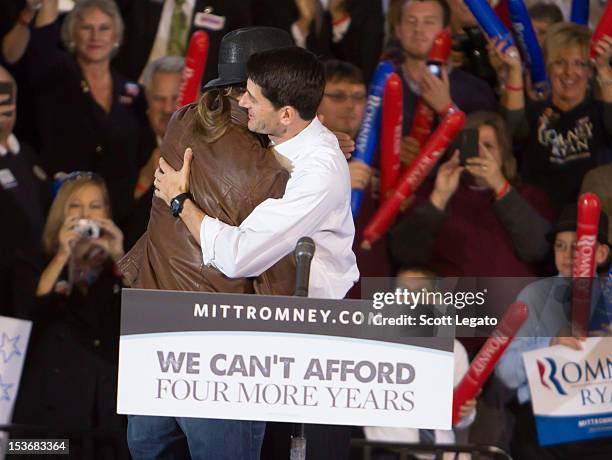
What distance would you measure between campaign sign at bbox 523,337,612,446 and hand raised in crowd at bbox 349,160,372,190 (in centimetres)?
89

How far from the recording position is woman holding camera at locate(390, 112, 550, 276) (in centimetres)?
494

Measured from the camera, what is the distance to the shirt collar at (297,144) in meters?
3.25

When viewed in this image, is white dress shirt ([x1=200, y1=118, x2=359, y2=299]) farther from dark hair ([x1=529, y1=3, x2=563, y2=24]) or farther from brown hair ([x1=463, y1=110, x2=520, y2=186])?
dark hair ([x1=529, y1=3, x2=563, y2=24])

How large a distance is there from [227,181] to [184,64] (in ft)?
6.42

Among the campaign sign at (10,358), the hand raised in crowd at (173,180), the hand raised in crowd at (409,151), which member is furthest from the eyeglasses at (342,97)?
the hand raised in crowd at (173,180)

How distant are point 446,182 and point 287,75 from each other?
195cm

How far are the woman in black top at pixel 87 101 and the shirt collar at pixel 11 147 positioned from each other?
0.38 feet

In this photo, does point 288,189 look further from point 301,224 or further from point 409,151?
point 409,151

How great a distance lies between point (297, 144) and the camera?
10.7 feet

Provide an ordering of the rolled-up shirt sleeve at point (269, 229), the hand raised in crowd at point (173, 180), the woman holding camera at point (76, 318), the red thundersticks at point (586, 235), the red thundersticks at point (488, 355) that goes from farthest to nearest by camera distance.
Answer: the woman holding camera at point (76, 318) < the red thundersticks at point (586, 235) < the red thundersticks at point (488, 355) < the hand raised in crowd at point (173, 180) < the rolled-up shirt sleeve at point (269, 229)

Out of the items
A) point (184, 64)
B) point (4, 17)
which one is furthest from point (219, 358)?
point (4, 17)

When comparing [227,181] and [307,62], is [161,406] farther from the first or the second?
[307,62]

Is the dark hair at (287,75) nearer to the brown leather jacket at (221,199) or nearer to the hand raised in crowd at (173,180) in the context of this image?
the brown leather jacket at (221,199)

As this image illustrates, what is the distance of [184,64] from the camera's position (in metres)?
5.06
